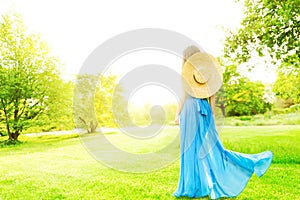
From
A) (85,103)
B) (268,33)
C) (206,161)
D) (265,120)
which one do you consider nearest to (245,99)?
(265,120)

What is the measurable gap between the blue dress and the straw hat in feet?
0.49

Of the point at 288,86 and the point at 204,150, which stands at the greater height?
the point at 288,86

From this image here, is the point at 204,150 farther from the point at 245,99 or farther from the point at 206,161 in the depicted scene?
the point at 245,99

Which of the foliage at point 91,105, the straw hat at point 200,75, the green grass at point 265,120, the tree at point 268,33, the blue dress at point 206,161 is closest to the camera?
the blue dress at point 206,161

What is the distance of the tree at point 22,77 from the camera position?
1802 cm

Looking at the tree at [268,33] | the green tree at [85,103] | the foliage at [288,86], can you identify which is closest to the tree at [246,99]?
the foliage at [288,86]

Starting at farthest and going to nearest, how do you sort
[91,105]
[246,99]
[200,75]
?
[246,99]
[91,105]
[200,75]

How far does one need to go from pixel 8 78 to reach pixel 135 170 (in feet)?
43.5

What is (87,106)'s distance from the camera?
18.1 m

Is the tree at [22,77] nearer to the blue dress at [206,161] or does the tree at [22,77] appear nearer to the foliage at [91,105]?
the foliage at [91,105]

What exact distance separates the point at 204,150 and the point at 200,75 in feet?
3.67

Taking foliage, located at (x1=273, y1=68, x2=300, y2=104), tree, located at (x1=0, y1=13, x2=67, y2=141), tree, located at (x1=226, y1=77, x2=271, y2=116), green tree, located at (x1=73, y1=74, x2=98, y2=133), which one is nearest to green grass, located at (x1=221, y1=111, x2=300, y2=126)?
tree, located at (x1=226, y1=77, x2=271, y2=116)

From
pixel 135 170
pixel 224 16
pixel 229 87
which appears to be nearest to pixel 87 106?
pixel 224 16

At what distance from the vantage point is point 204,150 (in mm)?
4656
